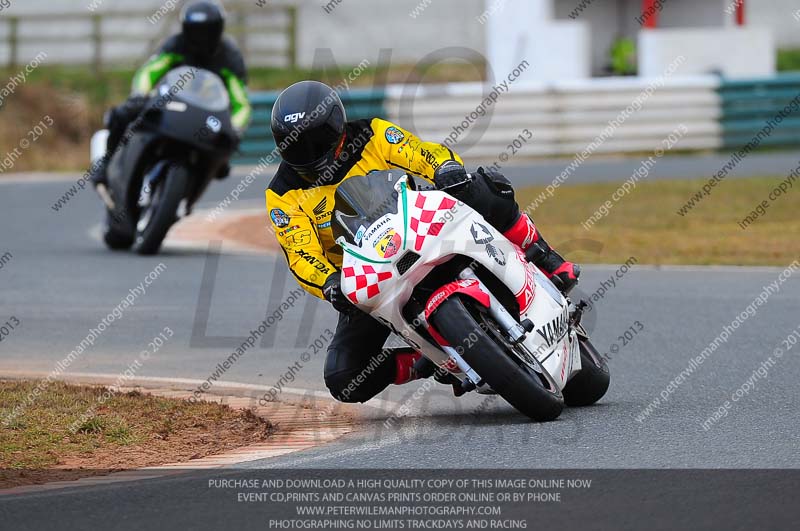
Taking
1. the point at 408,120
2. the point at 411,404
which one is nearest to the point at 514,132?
the point at 408,120

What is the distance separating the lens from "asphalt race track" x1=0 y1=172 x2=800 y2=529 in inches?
236

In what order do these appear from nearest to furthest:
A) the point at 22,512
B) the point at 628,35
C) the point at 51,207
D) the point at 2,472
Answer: the point at 22,512 < the point at 2,472 < the point at 51,207 < the point at 628,35

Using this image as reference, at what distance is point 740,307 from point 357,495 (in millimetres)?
5654

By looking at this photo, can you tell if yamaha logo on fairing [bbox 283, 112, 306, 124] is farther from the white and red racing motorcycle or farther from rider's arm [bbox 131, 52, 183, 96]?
rider's arm [bbox 131, 52, 183, 96]

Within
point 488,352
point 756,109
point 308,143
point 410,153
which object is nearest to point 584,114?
point 756,109

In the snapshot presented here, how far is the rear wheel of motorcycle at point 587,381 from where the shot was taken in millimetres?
7141

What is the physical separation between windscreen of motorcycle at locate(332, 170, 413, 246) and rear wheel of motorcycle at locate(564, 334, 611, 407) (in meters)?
1.31

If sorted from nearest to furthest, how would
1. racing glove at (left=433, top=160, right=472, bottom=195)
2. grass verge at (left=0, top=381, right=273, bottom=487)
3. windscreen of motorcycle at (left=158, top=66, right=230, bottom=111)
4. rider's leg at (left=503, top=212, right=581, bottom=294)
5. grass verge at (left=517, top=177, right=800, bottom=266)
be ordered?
grass verge at (left=0, top=381, right=273, bottom=487) < racing glove at (left=433, top=160, right=472, bottom=195) < rider's leg at (left=503, top=212, right=581, bottom=294) < windscreen of motorcycle at (left=158, top=66, right=230, bottom=111) < grass verge at (left=517, top=177, right=800, bottom=266)

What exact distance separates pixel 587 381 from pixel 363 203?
4.81 ft

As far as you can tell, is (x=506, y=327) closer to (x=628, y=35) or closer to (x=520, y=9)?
(x=520, y=9)

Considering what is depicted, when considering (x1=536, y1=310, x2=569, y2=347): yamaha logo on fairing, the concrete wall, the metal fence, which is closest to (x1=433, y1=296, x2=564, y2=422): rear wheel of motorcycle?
(x1=536, y1=310, x2=569, y2=347): yamaha logo on fairing

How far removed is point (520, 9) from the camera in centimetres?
2730

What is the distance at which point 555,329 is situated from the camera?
6758 millimetres

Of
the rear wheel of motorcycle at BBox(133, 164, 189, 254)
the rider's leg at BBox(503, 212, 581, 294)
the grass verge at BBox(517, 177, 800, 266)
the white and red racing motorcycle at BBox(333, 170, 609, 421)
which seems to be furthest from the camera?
the grass verge at BBox(517, 177, 800, 266)
